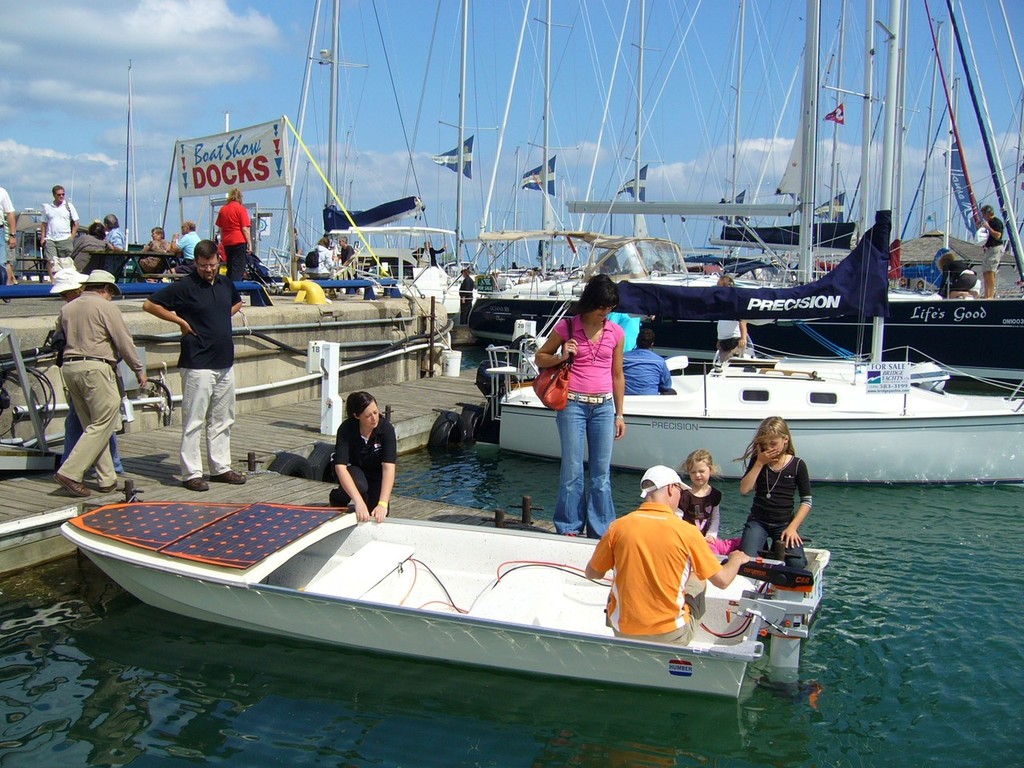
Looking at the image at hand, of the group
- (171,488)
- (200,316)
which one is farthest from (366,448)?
(171,488)

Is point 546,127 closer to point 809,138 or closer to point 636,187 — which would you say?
point 636,187

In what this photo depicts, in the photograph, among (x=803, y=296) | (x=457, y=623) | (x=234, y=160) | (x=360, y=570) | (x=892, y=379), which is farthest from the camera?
(x=234, y=160)

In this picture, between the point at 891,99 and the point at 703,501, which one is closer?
the point at 703,501

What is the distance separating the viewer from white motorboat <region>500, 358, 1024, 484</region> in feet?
36.2

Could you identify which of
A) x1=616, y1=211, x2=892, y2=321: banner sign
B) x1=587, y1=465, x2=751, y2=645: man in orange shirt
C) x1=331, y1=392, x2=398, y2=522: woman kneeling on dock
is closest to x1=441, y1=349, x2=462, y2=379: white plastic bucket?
x1=616, y1=211, x2=892, y2=321: banner sign

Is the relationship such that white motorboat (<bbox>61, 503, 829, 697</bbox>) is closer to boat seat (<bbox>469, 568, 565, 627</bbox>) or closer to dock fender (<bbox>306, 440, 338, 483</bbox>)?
boat seat (<bbox>469, 568, 565, 627</bbox>)

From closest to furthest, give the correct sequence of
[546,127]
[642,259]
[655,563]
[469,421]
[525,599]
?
[655,563]
[525,599]
[469,421]
[642,259]
[546,127]

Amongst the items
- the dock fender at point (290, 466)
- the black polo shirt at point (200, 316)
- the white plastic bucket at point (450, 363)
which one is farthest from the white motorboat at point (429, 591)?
the white plastic bucket at point (450, 363)

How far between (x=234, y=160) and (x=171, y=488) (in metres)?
8.21

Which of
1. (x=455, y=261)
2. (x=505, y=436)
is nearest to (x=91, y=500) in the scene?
(x=505, y=436)

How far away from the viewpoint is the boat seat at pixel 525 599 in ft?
19.9

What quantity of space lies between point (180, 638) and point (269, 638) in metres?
0.63

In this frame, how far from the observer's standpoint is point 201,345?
7.86 metres

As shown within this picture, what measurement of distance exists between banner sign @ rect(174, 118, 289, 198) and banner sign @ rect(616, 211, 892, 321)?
6.02m
